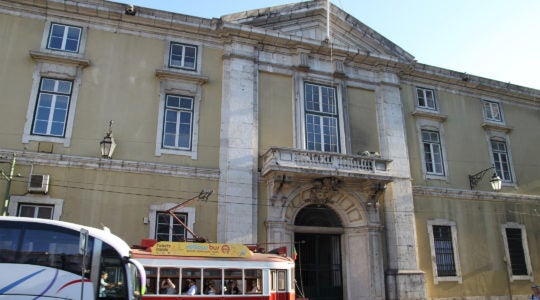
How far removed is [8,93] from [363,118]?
13.8 m

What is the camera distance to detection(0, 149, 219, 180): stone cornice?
14.8m

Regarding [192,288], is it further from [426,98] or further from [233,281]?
[426,98]

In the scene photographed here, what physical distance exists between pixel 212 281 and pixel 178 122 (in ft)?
24.3

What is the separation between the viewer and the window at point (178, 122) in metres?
16.8

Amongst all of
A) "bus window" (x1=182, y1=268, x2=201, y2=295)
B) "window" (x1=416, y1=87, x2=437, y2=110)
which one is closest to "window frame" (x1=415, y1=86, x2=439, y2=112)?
"window" (x1=416, y1=87, x2=437, y2=110)

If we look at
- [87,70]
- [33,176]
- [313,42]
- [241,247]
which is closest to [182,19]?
[87,70]

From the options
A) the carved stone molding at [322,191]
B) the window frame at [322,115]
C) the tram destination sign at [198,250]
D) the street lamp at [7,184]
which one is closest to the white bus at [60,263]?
the tram destination sign at [198,250]

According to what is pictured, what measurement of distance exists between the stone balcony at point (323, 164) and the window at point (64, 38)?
822 centimetres

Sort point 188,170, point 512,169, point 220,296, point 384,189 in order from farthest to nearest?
point 512,169, point 384,189, point 188,170, point 220,296

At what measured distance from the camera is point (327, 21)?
64.2 ft

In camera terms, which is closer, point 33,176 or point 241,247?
point 241,247

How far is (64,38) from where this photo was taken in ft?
54.9

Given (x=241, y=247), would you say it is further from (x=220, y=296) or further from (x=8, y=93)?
(x=8, y=93)

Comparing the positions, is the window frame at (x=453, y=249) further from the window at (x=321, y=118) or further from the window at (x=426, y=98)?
the window at (x=426, y=98)
